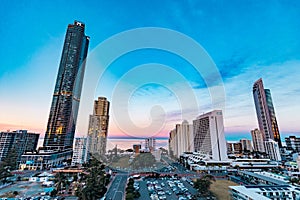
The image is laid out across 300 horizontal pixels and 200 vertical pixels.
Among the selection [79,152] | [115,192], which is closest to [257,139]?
[115,192]

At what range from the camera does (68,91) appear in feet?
70.2

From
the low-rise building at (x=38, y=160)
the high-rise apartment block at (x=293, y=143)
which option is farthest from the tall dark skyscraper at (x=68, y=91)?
the high-rise apartment block at (x=293, y=143)

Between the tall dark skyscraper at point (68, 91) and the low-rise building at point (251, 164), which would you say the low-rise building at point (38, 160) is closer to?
the tall dark skyscraper at point (68, 91)

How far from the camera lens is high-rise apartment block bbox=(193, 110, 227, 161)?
1386 centimetres

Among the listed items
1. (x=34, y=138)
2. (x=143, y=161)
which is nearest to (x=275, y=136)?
(x=143, y=161)

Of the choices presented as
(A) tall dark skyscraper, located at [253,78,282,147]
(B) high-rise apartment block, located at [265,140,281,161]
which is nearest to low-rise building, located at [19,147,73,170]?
(B) high-rise apartment block, located at [265,140,281,161]

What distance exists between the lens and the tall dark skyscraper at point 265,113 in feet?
74.6

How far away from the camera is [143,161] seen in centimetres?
1477

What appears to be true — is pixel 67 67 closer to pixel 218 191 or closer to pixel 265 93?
pixel 218 191

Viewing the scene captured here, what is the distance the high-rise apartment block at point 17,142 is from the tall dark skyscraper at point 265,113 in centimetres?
3404

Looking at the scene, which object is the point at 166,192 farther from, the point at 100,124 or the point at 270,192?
the point at 100,124

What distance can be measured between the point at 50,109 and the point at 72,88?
4.10m

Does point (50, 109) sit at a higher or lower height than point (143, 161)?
higher

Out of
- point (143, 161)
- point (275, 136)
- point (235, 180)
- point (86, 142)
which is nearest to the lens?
point (235, 180)
